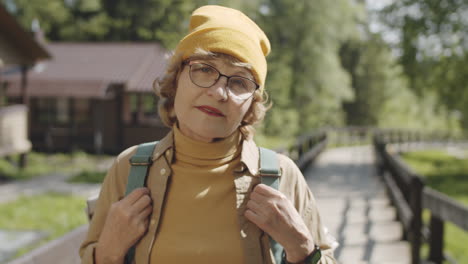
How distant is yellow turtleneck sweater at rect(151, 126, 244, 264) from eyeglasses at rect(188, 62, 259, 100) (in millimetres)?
208

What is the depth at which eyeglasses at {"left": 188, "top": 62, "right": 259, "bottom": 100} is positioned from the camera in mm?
1807

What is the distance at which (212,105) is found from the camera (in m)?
1.79

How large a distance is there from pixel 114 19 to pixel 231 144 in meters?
30.5

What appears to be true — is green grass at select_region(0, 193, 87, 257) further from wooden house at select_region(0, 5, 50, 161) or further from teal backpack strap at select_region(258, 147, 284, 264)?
teal backpack strap at select_region(258, 147, 284, 264)

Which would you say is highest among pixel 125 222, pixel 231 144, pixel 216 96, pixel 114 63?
pixel 114 63

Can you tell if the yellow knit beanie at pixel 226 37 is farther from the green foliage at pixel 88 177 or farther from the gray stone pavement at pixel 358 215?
the green foliage at pixel 88 177

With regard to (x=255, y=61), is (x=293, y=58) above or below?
above

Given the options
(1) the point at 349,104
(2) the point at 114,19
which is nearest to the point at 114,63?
(2) the point at 114,19

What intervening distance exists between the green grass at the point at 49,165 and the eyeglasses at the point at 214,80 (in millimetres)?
13538

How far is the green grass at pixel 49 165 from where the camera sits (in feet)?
47.7

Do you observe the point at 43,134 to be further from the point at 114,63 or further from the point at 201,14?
the point at 201,14

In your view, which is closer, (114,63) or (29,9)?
(114,63)

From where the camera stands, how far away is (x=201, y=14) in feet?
6.18

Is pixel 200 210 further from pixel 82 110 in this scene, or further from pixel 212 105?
pixel 82 110
